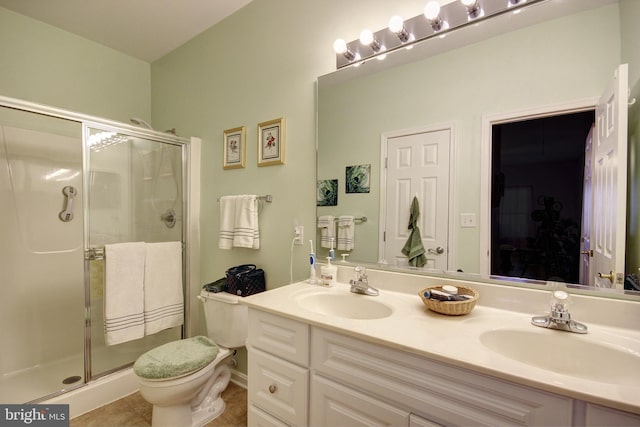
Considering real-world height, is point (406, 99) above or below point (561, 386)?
above

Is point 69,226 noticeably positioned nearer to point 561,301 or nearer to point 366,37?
point 366,37

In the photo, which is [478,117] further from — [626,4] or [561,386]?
[561,386]

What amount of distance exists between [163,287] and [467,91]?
82.2 inches

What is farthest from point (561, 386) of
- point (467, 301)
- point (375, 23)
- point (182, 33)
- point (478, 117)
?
point (182, 33)

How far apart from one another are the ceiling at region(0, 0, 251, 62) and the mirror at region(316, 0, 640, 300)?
3.80 feet

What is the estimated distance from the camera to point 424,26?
1289mm

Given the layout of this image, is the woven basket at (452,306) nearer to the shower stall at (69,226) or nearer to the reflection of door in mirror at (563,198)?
the reflection of door in mirror at (563,198)

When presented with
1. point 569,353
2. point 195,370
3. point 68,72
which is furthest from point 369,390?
point 68,72

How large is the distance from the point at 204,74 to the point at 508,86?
207 centimetres

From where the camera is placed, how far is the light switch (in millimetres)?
1192

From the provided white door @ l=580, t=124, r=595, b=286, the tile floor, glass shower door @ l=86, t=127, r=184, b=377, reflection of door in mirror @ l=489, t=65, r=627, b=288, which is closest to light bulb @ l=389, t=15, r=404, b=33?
reflection of door in mirror @ l=489, t=65, r=627, b=288

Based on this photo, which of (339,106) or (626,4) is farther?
(339,106)

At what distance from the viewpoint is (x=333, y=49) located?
62.1 inches

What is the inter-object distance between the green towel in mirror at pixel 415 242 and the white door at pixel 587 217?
0.54m
